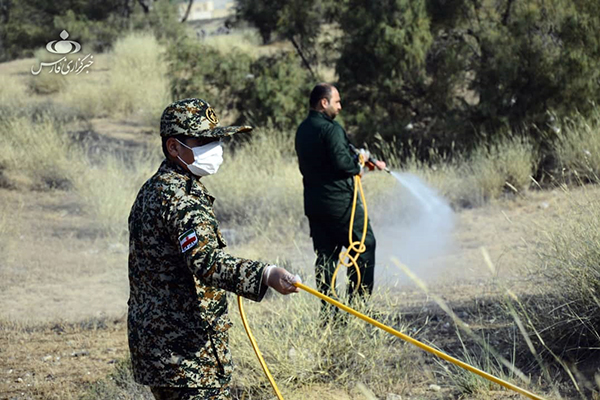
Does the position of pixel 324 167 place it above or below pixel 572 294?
above

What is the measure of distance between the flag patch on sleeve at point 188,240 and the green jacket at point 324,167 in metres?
2.52

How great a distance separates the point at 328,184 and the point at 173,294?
2.52 meters

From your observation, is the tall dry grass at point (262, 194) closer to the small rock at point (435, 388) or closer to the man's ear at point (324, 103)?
the man's ear at point (324, 103)

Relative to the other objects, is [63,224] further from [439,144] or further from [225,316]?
[225,316]

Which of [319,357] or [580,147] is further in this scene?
[580,147]

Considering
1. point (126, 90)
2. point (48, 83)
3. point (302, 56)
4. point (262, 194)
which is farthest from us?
point (48, 83)

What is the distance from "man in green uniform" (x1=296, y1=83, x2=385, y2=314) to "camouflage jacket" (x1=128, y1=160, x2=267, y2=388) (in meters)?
2.32

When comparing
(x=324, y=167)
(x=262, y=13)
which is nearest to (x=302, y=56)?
(x=262, y=13)

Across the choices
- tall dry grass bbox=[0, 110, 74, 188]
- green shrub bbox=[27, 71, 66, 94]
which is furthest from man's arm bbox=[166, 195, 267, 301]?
green shrub bbox=[27, 71, 66, 94]

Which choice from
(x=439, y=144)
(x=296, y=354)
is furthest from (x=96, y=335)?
(x=439, y=144)

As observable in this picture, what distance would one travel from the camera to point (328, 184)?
5.10m

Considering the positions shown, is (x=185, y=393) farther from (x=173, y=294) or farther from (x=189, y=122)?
(x=189, y=122)

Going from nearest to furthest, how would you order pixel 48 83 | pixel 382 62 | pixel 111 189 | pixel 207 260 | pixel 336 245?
pixel 207 260 → pixel 336 245 → pixel 111 189 → pixel 382 62 → pixel 48 83

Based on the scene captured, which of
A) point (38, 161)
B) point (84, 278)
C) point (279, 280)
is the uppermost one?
point (279, 280)
